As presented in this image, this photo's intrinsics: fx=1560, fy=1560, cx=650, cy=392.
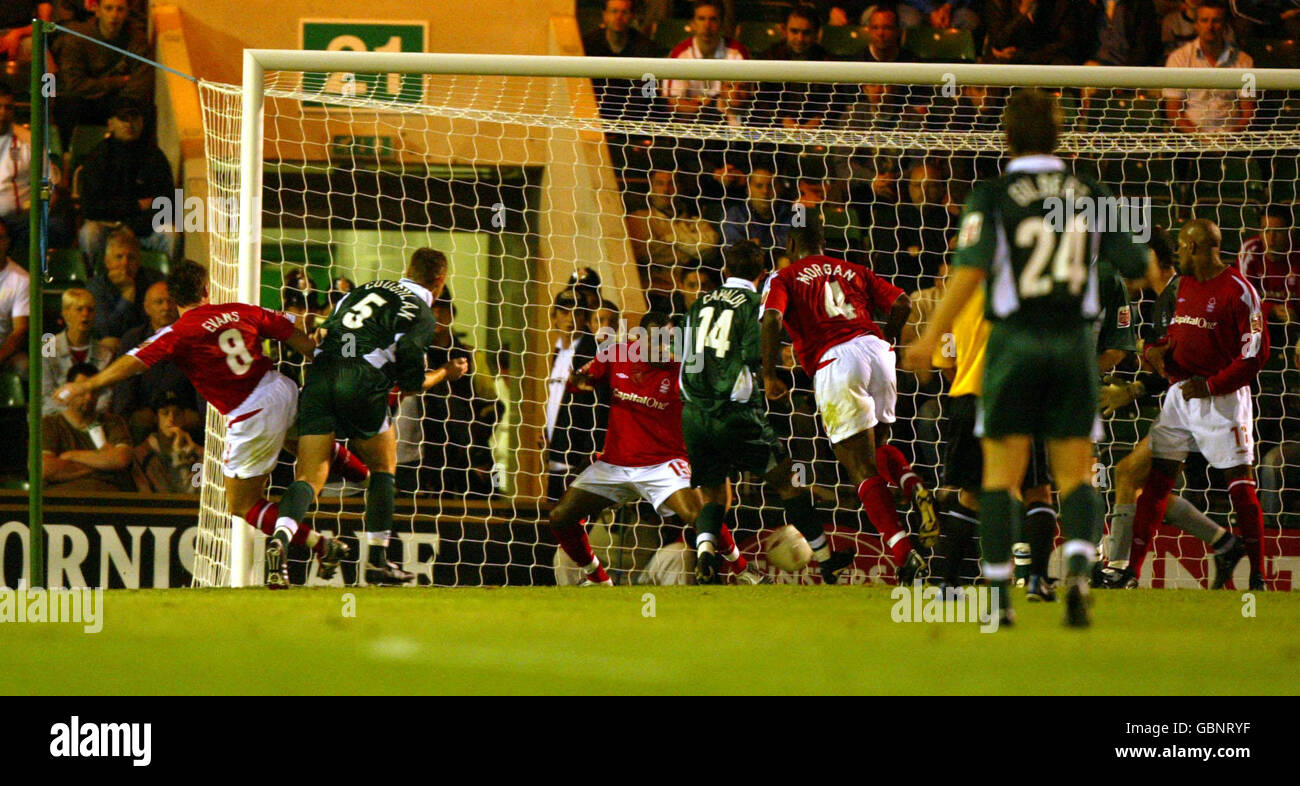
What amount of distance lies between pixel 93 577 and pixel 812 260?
4548 mm

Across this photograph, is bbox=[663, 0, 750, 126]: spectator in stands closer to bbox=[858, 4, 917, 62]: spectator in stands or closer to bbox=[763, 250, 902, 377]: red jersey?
bbox=[858, 4, 917, 62]: spectator in stands

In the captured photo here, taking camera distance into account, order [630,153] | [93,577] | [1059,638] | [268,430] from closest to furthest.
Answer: [1059,638]
[268,430]
[93,577]
[630,153]

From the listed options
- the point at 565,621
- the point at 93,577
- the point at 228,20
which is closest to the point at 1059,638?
the point at 565,621

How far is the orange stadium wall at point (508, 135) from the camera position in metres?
10.5

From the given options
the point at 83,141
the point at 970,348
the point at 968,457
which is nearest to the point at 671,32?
the point at 83,141

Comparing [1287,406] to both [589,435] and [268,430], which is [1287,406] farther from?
[268,430]

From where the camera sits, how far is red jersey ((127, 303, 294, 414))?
24.9 feet

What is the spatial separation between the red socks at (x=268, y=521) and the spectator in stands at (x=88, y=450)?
6.38 ft

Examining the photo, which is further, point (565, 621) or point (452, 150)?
point (452, 150)

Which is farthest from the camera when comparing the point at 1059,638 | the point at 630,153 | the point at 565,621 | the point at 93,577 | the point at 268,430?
the point at 630,153

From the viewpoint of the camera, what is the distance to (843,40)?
12.7 metres

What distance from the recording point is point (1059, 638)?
469 centimetres

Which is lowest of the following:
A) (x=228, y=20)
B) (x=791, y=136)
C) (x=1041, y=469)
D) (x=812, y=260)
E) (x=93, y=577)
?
(x=93, y=577)

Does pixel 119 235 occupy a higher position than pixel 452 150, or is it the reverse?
pixel 452 150
